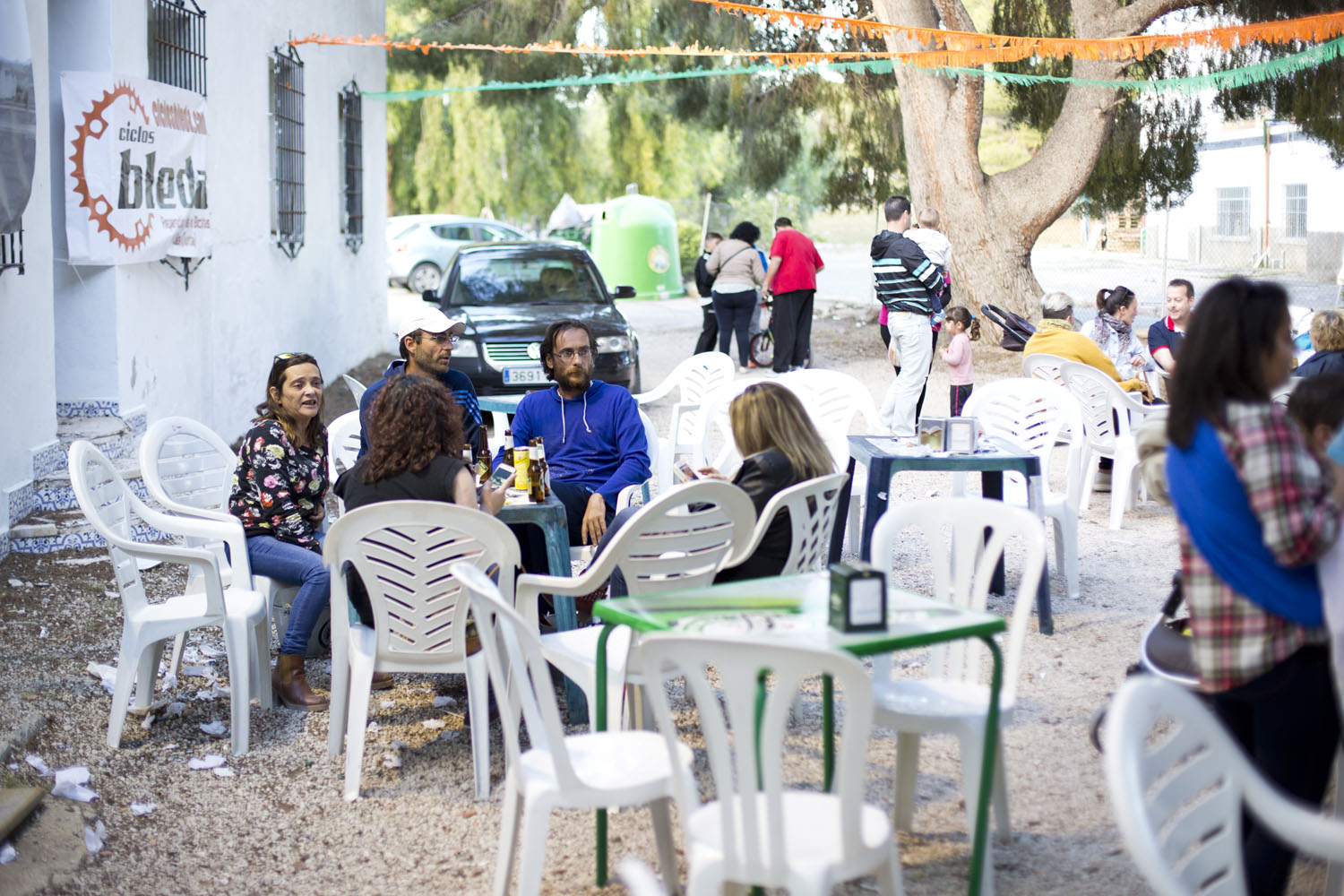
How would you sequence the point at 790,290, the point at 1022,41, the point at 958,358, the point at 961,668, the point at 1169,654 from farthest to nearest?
1. the point at 790,290
2. the point at 1022,41
3. the point at 958,358
4. the point at 961,668
5. the point at 1169,654

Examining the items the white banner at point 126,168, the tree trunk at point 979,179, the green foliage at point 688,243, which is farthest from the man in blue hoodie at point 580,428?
the green foliage at point 688,243

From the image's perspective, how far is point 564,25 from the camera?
18531 millimetres

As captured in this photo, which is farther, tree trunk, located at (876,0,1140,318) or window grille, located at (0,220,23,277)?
tree trunk, located at (876,0,1140,318)

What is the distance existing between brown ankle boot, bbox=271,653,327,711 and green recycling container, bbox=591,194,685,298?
69.8 feet

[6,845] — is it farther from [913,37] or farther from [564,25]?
[564,25]

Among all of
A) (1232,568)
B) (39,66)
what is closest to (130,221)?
(39,66)

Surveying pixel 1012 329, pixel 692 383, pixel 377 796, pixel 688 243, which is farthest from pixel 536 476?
pixel 688 243

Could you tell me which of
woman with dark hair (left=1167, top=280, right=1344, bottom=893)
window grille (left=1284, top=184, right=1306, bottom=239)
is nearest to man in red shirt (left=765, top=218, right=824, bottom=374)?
window grille (left=1284, top=184, right=1306, bottom=239)

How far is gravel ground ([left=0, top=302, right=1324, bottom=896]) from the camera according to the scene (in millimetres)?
3605

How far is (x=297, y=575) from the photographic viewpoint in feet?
16.1

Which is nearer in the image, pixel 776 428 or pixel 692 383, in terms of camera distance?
pixel 776 428

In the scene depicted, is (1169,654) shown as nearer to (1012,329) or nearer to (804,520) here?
(804,520)

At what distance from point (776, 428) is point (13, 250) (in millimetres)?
4218

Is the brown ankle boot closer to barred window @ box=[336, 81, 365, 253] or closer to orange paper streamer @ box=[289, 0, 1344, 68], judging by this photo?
orange paper streamer @ box=[289, 0, 1344, 68]
